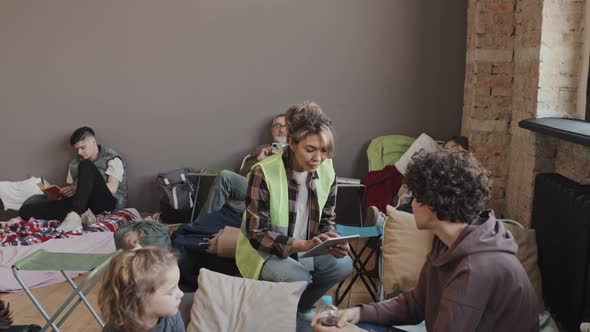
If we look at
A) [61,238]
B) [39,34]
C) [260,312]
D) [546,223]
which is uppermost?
[39,34]

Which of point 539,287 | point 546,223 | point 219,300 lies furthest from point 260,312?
point 546,223

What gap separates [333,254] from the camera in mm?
2939

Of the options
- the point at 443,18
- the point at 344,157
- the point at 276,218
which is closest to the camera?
the point at 276,218

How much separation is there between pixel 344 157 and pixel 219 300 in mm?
2733

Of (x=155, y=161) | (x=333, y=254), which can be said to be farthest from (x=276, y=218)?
(x=155, y=161)

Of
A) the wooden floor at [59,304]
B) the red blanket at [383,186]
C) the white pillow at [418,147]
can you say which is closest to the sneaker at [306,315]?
the wooden floor at [59,304]

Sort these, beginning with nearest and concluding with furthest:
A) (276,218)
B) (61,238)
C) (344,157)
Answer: (276,218)
(61,238)
(344,157)

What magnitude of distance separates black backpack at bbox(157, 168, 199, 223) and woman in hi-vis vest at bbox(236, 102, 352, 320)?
2.28m

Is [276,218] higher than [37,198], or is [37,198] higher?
[276,218]

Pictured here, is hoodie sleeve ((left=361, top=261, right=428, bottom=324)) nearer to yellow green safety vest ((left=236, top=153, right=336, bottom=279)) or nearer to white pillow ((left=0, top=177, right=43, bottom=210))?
yellow green safety vest ((left=236, top=153, right=336, bottom=279))

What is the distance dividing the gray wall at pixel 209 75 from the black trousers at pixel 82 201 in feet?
1.70

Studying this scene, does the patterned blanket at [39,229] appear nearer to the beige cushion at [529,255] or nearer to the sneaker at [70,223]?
the sneaker at [70,223]

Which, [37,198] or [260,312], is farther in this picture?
[37,198]

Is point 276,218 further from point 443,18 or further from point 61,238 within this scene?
point 443,18
